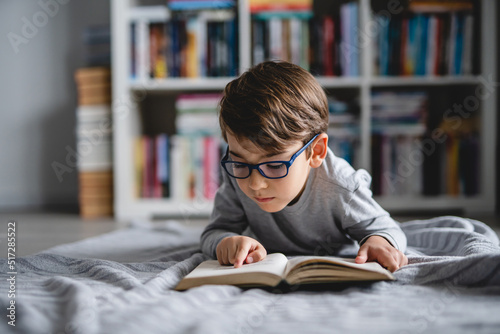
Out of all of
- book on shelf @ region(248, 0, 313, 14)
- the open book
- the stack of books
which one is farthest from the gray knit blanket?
book on shelf @ region(248, 0, 313, 14)

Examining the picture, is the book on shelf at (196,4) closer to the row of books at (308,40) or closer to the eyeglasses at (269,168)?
the row of books at (308,40)

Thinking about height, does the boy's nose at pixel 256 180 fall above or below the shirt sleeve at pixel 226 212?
above

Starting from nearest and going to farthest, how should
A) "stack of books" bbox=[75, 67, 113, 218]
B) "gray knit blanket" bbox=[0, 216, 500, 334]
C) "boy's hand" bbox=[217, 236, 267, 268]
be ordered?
1. "gray knit blanket" bbox=[0, 216, 500, 334]
2. "boy's hand" bbox=[217, 236, 267, 268]
3. "stack of books" bbox=[75, 67, 113, 218]

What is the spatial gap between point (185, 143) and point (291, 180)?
1235mm

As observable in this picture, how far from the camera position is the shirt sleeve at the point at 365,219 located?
927 mm

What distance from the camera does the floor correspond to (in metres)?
1.31

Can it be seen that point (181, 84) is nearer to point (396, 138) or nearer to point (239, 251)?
point (396, 138)

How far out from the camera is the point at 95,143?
6.85 ft

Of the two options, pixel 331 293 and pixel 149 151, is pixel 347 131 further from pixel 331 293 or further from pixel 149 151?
pixel 331 293

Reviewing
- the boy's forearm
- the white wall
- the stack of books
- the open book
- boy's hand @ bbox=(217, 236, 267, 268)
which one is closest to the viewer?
the open book

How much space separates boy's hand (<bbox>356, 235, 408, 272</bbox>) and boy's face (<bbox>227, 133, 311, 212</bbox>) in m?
0.17

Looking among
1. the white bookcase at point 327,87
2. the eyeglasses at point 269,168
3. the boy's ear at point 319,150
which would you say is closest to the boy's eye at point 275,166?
the eyeglasses at point 269,168

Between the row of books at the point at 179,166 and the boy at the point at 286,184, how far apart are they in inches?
38.2

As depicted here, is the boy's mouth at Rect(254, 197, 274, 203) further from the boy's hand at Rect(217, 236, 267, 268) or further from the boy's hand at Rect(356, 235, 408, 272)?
the boy's hand at Rect(356, 235, 408, 272)
